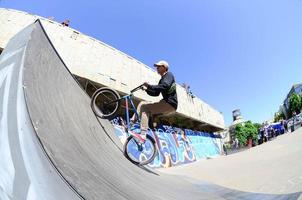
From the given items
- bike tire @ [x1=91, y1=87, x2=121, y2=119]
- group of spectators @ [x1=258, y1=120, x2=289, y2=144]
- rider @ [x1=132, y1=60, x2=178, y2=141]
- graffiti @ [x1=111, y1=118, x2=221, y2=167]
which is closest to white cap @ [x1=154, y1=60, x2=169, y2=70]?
rider @ [x1=132, y1=60, x2=178, y2=141]

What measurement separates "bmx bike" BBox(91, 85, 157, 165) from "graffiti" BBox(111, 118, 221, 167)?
8270 millimetres

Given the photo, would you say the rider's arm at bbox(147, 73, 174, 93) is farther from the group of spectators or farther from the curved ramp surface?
the group of spectators

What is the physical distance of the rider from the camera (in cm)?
574

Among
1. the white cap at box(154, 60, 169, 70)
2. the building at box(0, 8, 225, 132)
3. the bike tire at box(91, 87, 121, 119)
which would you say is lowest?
the bike tire at box(91, 87, 121, 119)

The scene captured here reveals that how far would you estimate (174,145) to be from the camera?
22.5 metres

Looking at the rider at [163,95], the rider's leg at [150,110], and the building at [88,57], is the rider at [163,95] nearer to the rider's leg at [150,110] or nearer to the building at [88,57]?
the rider's leg at [150,110]

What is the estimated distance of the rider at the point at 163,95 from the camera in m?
5.74

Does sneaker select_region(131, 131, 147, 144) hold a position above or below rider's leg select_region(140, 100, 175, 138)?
below

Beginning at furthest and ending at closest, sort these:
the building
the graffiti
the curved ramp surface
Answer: the graffiti → the building → the curved ramp surface

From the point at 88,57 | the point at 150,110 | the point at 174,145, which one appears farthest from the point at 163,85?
the point at 174,145

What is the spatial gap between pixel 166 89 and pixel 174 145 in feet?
56.4

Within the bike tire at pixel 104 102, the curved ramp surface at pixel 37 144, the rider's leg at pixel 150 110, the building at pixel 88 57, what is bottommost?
the curved ramp surface at pixel 37 144


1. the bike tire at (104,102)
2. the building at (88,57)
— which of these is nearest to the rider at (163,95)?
the bike tire at (104,102)

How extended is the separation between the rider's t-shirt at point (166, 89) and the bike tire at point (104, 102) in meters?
0.82
